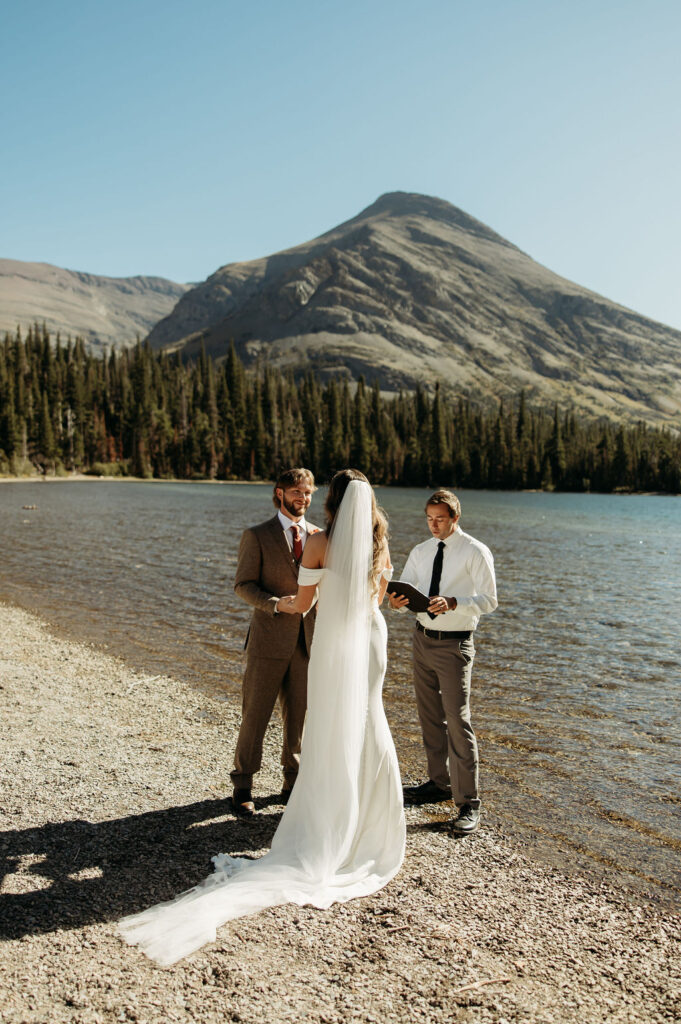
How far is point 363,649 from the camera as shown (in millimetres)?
5793

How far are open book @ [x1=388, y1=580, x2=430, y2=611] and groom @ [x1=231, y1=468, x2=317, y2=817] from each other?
1004 millimetres

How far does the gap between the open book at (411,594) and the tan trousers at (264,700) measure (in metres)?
1.30

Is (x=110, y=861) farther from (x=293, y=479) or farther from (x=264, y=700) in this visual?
(x=293, y=479)

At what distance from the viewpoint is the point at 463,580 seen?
707cm

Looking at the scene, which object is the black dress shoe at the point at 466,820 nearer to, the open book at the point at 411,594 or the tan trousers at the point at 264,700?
the tan trousers at the point at 264,700

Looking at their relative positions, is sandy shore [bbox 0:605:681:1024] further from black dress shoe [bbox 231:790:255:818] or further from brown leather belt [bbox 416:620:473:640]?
brown leather belt [bbox 416:620:473:640]

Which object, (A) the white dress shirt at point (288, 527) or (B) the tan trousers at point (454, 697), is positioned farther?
(B) the tan trousers at point (454, 697)

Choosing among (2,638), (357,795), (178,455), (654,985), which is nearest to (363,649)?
(357,795)

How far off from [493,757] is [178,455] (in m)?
126

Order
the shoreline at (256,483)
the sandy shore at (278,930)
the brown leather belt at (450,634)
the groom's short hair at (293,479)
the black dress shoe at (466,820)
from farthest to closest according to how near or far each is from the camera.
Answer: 1. the shoreline at (256,483)
2. the brown leather belt at (450,634)
3. the black dress shoe at (466,820)
4. the groom's short hair at (293,479)
5. the sandy shore at (278,930)

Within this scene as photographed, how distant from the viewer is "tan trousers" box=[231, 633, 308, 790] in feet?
22.9

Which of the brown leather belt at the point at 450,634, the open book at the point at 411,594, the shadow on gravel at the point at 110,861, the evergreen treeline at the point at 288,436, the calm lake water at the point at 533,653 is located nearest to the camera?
the shadow on gravel at the point at 110,861

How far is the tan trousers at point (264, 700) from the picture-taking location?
22.9ft

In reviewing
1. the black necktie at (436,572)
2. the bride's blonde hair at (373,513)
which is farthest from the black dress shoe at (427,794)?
the bride's blonde hair at (373,513)
